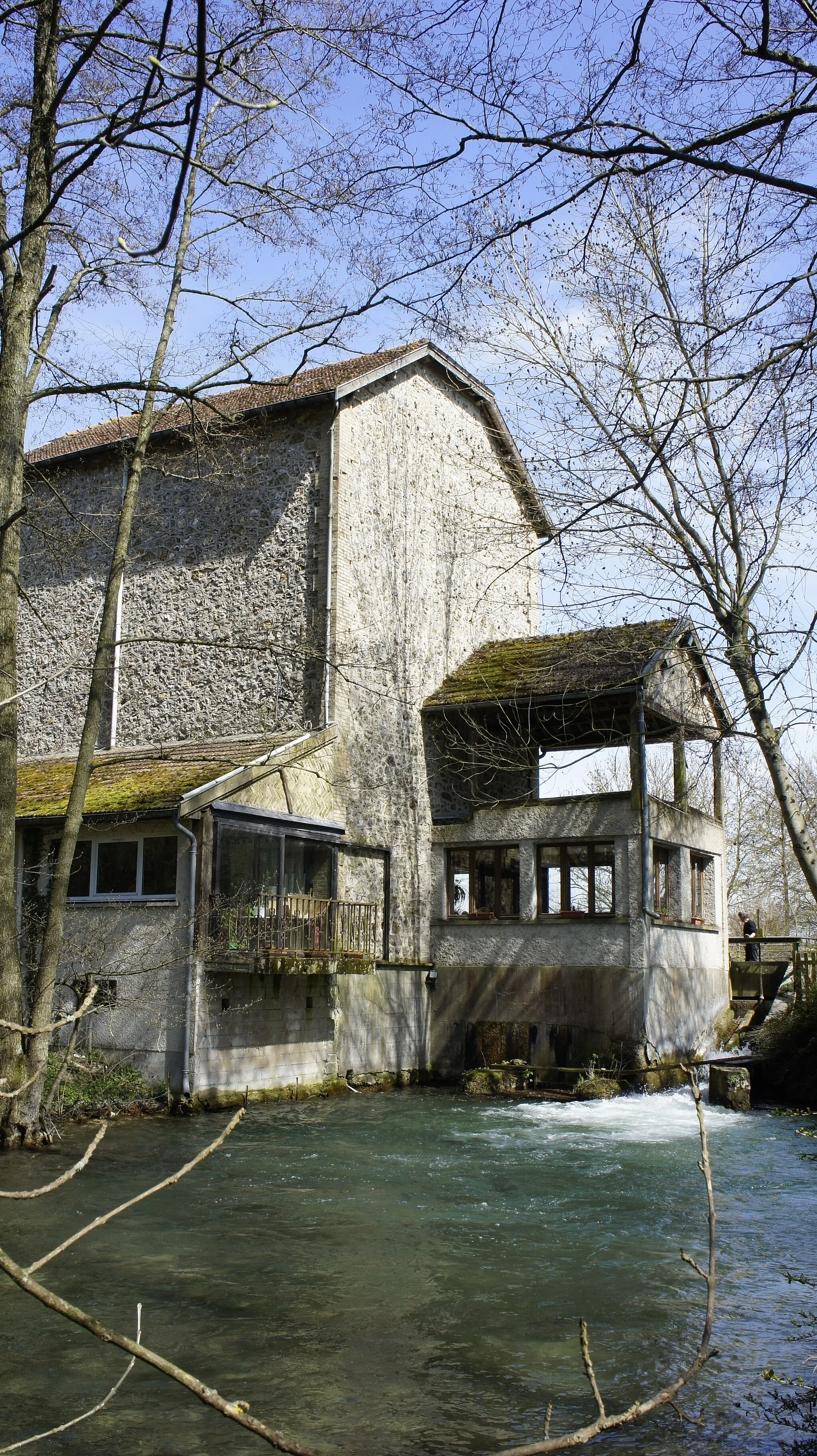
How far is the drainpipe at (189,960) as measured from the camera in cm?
1442

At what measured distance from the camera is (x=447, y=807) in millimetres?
20062

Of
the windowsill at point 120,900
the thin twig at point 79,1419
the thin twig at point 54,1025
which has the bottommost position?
the thin twig at point 79,1419

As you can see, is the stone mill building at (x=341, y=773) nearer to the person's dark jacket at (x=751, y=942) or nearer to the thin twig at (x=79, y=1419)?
the person's dark jacket at (x=751, y=942)

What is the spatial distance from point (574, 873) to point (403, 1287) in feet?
38.6

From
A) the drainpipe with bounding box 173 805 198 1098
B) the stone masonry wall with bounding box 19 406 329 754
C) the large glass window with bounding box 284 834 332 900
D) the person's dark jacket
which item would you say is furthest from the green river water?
the person's dark jacket

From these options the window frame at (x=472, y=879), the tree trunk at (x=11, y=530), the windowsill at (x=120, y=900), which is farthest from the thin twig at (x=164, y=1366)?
the window frame at (x=472, y=879)

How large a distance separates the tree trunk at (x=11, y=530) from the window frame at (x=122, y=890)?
241cm

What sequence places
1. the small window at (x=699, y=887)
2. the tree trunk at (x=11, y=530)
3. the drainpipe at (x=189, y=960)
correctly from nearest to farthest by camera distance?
the tree trunk at (x=11, y=530), the drainpipe at (x=189, y=960), the small window at (x=699, y=887)

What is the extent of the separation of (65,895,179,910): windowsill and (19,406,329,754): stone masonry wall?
10.9 ft

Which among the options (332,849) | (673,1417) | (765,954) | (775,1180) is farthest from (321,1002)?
(765,954)

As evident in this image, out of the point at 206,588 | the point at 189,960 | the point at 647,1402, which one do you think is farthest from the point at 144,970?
the point at 647,1402

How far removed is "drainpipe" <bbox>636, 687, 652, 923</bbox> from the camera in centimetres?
1739

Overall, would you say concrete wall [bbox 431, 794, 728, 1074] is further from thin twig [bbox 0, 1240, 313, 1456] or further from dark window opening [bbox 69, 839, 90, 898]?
thin twig [bbox 0, 1240, 313, 1456]

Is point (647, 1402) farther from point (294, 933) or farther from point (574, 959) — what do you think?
point (574, 959)
